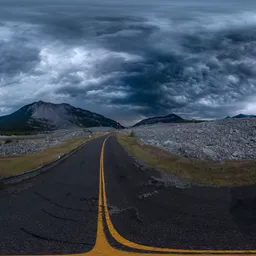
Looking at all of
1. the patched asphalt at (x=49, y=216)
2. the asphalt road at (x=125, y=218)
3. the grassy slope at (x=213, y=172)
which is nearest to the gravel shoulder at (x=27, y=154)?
the patched asphalt at (x=49, y=216)

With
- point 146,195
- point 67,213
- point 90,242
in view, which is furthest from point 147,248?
point 146,195

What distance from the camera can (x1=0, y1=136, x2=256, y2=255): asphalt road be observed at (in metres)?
6.79

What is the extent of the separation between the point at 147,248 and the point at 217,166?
14019 millimetres

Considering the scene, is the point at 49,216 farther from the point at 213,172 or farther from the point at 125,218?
the point at 213,172

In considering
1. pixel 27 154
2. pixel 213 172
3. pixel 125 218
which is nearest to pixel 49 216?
pixel 125 218

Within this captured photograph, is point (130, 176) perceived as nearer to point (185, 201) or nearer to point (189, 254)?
point (185, 201)

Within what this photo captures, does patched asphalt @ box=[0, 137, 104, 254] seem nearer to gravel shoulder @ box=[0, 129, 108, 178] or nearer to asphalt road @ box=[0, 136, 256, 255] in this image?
asphalt road @ box=[0, 136, 256, 255]

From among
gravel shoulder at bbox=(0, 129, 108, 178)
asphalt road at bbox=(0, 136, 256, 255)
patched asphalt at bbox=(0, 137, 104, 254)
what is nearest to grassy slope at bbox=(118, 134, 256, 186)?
asphalt road at bbox=(0, 136, 256, 255)

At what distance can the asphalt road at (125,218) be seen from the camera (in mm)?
6785

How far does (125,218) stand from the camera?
349 inches

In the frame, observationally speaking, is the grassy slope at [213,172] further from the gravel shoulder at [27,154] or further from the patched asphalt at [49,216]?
the gravel shoulder at [27,154]

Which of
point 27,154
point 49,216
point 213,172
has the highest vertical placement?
point 213,172

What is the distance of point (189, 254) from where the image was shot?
6.28 meters

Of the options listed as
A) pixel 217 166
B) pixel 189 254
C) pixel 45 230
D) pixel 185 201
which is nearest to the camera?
pixel 189 254
